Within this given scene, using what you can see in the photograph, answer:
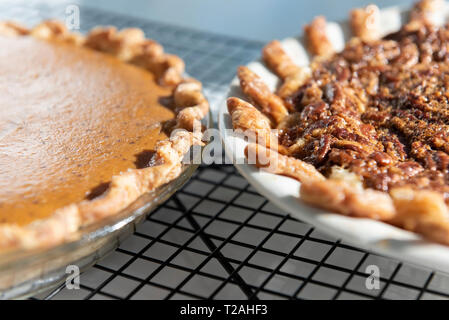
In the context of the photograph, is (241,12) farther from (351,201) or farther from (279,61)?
(351,201)

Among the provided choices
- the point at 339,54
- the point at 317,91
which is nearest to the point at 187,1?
the point at 339,54

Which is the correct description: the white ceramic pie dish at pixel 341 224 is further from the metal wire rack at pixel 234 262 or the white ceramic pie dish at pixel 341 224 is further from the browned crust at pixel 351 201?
the metal wire rack at pixel 234 262

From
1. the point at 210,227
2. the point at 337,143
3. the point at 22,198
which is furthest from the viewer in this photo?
the point at 210,227

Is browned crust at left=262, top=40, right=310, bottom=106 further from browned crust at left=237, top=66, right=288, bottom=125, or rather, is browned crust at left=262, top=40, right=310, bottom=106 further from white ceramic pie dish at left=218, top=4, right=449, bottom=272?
white ceramic pie dish at left=218, top=4, right=449, bottom=272

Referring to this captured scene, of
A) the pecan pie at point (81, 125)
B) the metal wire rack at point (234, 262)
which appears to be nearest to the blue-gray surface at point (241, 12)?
the pecan pie at point (81, 125)

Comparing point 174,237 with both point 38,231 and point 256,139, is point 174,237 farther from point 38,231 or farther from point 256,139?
point 38,231

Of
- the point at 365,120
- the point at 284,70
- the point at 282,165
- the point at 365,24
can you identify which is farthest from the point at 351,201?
the point at 365,24
